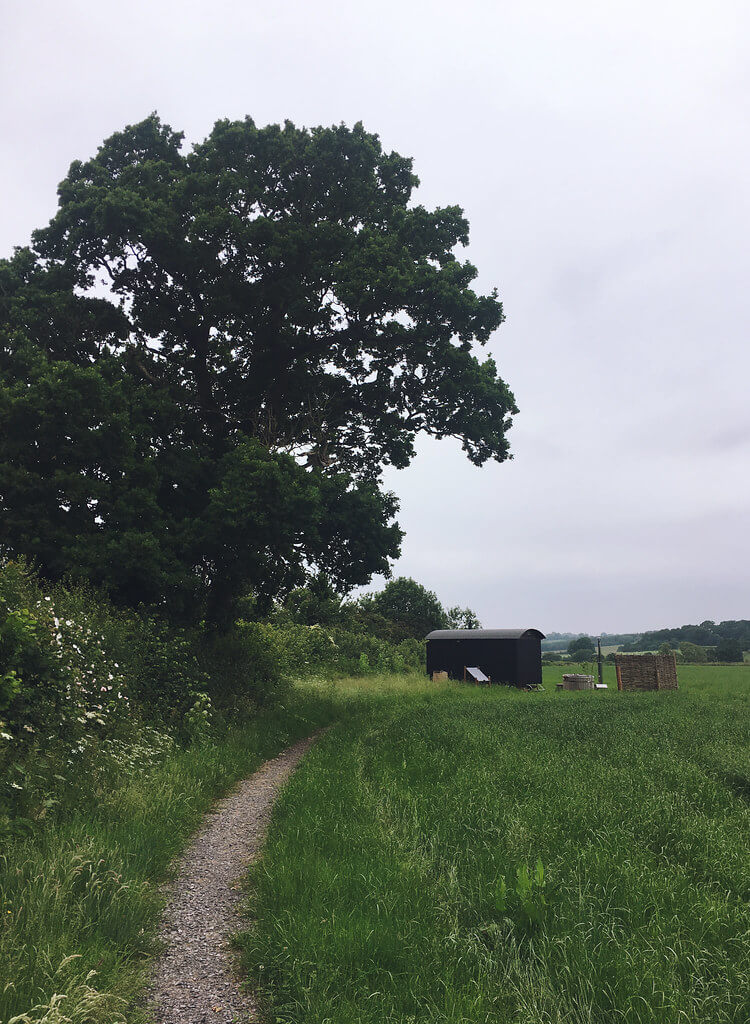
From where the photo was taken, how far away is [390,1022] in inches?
150

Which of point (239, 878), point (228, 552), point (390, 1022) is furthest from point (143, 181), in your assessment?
point (390, 1022)

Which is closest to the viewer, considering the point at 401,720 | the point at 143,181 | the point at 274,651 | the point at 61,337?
the point at 401,720

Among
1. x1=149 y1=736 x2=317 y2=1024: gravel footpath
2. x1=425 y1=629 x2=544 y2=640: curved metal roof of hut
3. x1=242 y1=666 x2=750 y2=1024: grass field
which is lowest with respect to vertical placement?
x1=149 y1=736 x2=317 y2=1024: gravel footpath

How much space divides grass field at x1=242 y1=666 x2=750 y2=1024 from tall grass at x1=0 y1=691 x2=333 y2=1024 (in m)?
1.06

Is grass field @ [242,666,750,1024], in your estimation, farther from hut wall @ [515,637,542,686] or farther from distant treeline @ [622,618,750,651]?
distant treeline @ [622,618,750,651]

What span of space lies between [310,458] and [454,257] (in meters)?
10.1

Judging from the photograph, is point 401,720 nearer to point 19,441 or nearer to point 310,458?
point 310,458

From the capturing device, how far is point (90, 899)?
4902 millimetres

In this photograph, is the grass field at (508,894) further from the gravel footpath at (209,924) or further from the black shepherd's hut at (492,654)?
the black shepherd's hut at (492,654)

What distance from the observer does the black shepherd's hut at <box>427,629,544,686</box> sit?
36.4 meters

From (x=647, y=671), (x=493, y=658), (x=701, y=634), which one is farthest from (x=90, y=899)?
(x=701, y=634)

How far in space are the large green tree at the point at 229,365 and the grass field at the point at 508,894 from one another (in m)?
8.40

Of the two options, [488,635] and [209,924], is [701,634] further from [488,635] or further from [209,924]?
[209,924]

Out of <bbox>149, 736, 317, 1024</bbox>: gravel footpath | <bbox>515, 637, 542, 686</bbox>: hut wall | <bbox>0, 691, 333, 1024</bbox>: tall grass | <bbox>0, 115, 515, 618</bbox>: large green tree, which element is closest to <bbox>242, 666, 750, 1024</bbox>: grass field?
<bbox>149, 736, 317, 1024</bbox>: gravel footpath
